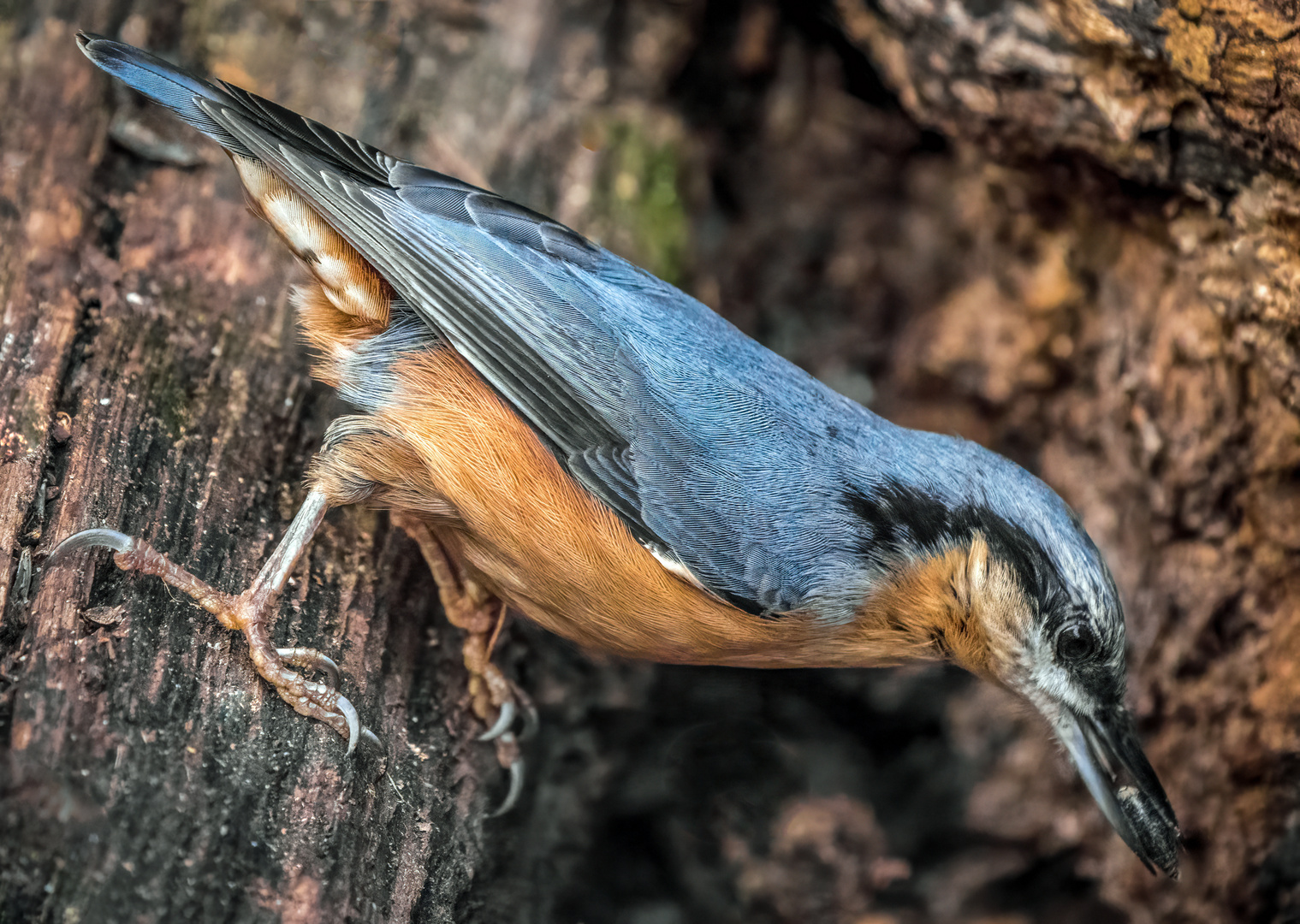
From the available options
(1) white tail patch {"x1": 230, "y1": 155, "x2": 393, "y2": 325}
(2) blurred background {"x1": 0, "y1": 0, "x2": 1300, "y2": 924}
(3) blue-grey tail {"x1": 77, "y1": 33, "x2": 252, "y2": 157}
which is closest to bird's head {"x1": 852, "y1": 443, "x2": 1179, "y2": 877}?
(2) blurred background {"x1": 0, "y1": 0, "x2": 1300, "y2": 924}

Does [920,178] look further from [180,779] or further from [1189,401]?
[180,779]

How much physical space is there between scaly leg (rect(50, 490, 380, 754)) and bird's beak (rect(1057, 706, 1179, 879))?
6.54ft

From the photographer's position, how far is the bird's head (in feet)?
8.84

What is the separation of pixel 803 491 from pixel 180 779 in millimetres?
1687

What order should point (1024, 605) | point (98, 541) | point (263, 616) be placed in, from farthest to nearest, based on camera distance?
point (1024, 605) < point (263, 616) < point (98, 541)

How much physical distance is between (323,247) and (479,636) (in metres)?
1.26

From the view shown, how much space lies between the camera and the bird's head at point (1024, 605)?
8.84 ft

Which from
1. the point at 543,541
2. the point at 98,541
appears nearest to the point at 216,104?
the point at 98,541

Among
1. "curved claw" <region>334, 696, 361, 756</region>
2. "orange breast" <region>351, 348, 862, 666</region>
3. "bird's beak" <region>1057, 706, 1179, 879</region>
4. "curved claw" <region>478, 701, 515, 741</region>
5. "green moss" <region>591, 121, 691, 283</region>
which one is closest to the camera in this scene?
"curved claw" <region>334, 696, 361, 756</region>

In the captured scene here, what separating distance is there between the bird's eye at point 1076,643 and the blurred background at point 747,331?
26.4 inches

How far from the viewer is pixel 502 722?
3.08 m

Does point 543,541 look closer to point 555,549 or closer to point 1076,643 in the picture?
point 555,549

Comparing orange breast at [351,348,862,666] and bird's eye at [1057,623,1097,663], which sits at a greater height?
bird's eye at [1057,623,1097,663]

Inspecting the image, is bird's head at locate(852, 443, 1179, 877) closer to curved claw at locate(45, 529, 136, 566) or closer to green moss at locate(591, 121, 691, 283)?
green moss at locate(591, 121, 691, 283)
